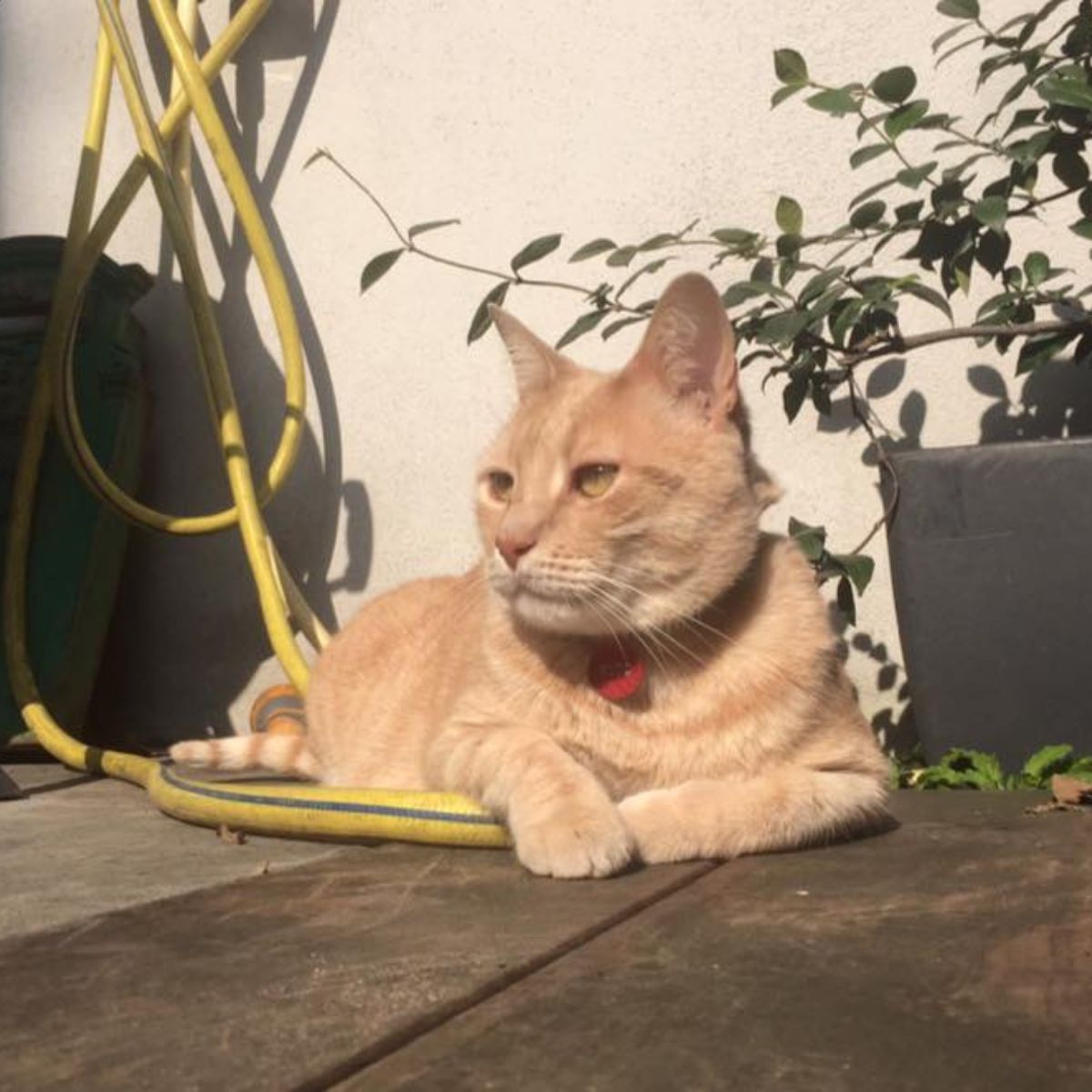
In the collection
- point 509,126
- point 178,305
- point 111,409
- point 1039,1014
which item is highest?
point 509,126

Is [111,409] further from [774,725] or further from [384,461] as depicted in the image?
[774,725]

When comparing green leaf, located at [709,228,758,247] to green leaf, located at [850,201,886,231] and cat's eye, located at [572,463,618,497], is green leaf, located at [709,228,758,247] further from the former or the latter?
cat's eye, located at [572,463,618,497]

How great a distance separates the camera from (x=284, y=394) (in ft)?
11.6

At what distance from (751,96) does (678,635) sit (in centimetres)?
151

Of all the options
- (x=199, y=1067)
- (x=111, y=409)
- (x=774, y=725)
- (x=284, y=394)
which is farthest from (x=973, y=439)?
(x=199, y=1067)

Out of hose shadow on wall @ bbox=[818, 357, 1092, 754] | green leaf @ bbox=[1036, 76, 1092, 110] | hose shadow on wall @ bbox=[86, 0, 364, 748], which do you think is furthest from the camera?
hose shadow on wall @ bbox=[86, 0, 364, 748]

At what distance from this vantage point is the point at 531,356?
2129 millimetres

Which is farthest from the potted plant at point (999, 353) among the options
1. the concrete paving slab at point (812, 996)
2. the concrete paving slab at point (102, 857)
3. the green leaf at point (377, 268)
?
the concrete paving slab at point (102, 857)

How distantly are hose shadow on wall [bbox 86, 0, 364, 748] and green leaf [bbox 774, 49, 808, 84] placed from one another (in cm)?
134

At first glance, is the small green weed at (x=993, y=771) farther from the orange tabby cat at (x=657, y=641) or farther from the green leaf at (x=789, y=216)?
the green leaf at (x=789, y=216)

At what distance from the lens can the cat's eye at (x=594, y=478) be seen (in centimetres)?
188

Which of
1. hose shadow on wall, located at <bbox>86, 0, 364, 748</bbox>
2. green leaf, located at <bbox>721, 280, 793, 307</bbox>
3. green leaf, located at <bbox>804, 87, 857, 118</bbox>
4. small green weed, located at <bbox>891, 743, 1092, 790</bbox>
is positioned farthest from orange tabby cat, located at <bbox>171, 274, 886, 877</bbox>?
hose shadow on wall, located at <bbox>86, 0, 364, 748</bbox>

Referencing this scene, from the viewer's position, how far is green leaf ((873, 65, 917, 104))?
241 centimetres

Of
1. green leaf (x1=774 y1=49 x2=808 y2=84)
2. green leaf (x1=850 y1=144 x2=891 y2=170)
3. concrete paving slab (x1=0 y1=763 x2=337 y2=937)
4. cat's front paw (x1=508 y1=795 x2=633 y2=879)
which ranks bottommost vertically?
concrete paving slab (x1=0 y1=763 x2=337 y2=937)
